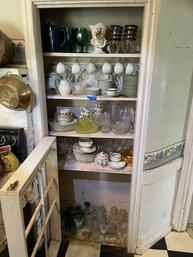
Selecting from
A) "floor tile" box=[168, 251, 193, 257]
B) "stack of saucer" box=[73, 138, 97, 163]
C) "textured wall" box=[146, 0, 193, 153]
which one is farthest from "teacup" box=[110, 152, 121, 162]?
"floor tile" box=[168, 251, 193, 257]

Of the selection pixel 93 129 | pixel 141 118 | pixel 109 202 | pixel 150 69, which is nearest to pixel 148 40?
pixel 150 69

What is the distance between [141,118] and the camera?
130 centimetres

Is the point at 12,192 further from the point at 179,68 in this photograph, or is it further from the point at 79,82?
the point at 179,68

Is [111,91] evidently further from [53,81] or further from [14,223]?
[14,223]

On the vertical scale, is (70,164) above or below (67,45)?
below

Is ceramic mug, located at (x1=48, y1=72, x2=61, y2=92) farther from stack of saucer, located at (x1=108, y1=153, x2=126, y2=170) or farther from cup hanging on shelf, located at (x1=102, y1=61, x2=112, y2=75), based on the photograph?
stack of saucer, located at (x1=108, y1=153, x2=126, y2=170)

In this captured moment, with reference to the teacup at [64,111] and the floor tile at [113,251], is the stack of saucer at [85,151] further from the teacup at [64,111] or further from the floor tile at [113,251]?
the floor tile at [113,251]

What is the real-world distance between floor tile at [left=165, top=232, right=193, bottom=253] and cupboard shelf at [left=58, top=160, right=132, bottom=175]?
0.74 metres

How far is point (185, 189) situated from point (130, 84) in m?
0.93

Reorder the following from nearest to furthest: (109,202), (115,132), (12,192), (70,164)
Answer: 1. (12,192)
2. (115,132)
3. (70,164)
4. (109,202)

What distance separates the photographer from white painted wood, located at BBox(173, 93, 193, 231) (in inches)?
59.6

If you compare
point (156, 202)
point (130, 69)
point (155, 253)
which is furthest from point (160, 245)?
point (130, 69)

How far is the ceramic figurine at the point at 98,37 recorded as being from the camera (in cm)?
131

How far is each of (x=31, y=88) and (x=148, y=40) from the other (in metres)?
0.73
